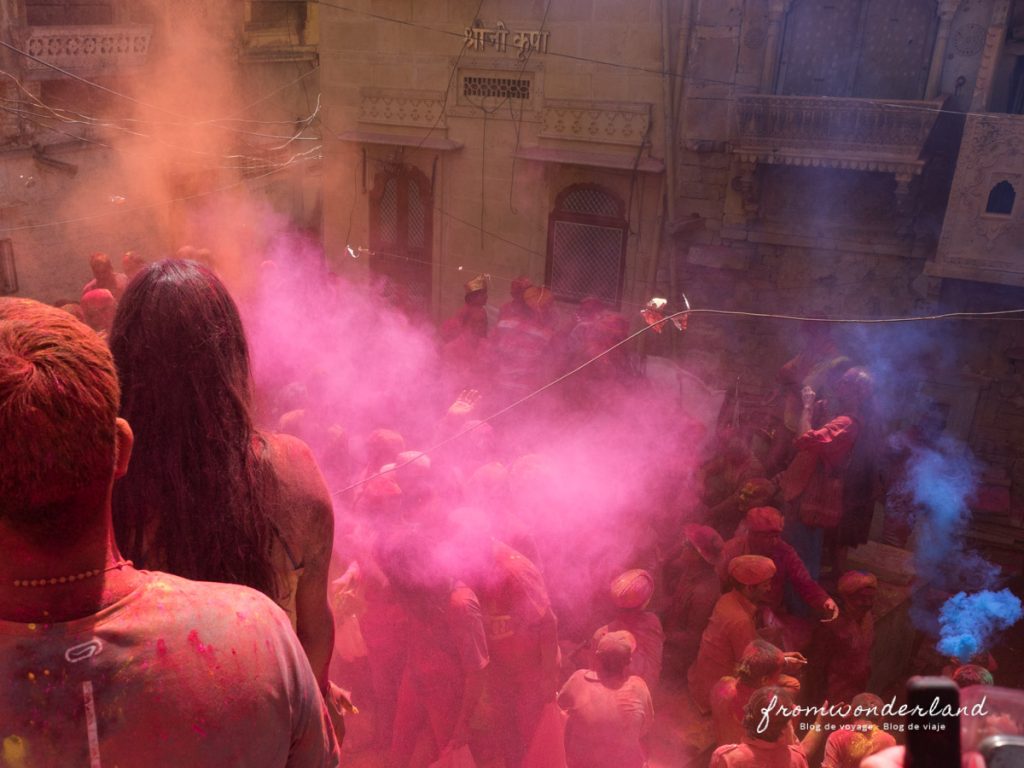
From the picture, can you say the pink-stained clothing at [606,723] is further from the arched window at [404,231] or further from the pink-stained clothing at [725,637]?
the arched window at [404,231]

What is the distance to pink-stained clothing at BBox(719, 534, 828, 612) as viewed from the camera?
5.14m

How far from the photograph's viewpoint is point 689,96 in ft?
29.2

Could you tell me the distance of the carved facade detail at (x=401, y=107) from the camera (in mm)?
10680

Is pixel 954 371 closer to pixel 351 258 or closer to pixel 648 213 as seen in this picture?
pixel 648 213

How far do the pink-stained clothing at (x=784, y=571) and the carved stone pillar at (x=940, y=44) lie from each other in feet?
16.7

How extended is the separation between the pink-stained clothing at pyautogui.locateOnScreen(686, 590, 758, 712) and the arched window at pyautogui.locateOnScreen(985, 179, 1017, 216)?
4.84m

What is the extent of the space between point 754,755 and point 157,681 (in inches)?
122

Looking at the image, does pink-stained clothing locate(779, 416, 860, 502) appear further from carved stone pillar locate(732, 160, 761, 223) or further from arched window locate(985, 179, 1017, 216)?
carved stone pillar locate(732, 160, 761, 223)

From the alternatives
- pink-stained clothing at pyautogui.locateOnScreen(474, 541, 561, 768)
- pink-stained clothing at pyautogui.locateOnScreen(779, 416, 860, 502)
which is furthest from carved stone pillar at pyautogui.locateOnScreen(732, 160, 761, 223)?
pink-stained clothing at pyautogui.locateOnScreen(474, 541, 561, 768)

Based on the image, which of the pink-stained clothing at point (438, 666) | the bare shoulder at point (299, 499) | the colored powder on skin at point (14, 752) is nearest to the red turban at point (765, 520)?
the pink-stained clothing at point (438, 666)

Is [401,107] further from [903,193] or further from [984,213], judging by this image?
[984,213]

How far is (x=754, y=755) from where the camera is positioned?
12.3 feet

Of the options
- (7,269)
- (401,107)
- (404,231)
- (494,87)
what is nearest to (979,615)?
(494,87)

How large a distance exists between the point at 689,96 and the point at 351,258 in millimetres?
5451
